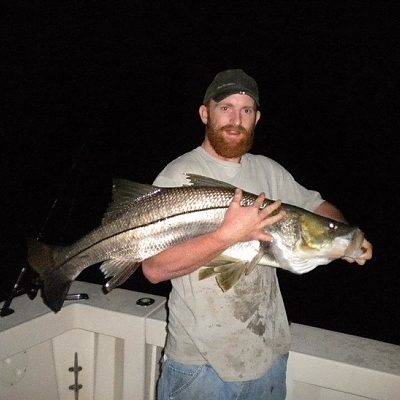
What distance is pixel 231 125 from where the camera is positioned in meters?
2.48

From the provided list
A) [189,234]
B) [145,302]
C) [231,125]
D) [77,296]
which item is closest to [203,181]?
[189,234]

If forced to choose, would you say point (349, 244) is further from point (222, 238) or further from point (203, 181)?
point (203, 181)

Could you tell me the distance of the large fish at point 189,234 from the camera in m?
2.29

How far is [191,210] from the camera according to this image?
230 cm

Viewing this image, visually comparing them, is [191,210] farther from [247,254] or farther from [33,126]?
[33,126]

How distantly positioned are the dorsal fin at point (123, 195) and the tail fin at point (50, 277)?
1.36 ft

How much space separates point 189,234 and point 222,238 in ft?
0.92

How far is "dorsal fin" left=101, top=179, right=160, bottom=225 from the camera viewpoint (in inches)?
92.7

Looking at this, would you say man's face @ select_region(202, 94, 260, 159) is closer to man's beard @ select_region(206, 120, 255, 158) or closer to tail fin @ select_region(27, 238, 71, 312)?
man's beard @ select_region(206, 120, 255, 158)

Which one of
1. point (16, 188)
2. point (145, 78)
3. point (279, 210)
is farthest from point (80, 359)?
point (145, 78)

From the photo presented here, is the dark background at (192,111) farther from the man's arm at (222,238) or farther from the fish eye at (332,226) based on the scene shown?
the fish eye at (332,226)

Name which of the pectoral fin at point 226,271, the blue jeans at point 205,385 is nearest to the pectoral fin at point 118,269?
the pectoral fin at point 226,271

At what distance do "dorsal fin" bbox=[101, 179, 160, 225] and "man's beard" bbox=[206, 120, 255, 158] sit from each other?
1.58 ft

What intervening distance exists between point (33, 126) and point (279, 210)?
2565 centimetres
